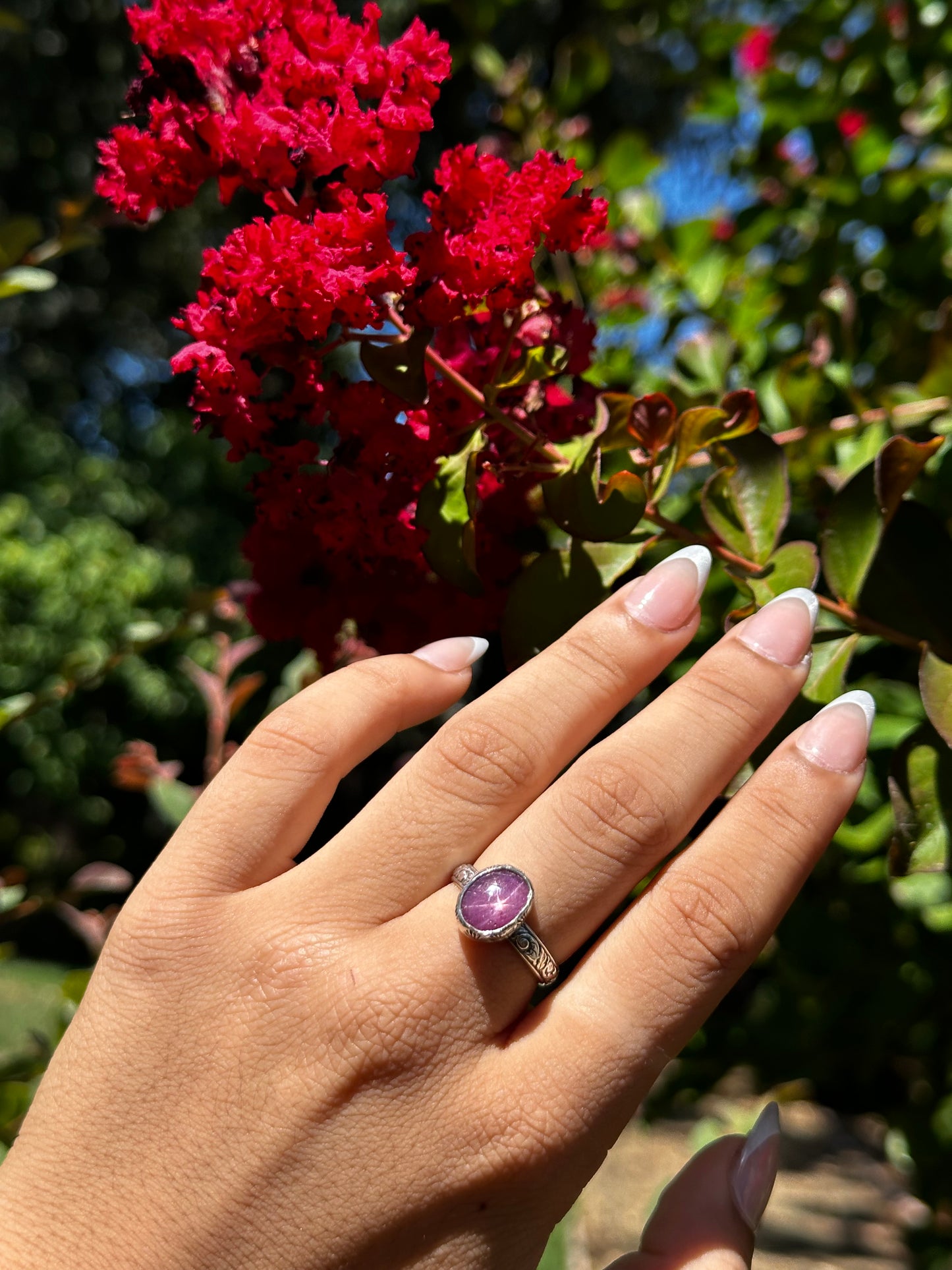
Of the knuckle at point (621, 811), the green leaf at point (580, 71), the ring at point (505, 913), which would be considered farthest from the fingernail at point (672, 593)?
the green leaf at point (580, 71)

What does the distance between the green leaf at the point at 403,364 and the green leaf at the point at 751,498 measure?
0.87ft

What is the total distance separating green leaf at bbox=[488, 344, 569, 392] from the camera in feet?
2.49

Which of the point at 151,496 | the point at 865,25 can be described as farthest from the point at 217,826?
the point at 151,496

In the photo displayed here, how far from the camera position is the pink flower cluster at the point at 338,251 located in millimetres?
723

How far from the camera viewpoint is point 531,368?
0.77 metres

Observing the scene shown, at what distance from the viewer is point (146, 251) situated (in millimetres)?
9055

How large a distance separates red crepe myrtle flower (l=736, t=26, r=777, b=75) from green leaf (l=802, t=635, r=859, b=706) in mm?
1767

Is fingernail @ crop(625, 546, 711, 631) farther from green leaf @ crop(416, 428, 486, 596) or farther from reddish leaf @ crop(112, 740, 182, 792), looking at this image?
reddish leaf @ crop(112, 740, 182, 792)

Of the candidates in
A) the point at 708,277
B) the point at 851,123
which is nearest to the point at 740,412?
the point at 708,277

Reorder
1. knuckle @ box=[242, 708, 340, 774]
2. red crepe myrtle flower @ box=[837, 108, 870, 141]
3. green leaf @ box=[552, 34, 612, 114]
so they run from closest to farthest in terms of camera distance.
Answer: knuckle @ box=[242, 708, 340, 774], red crepe myrtle flower @ box=[837, 108, 870, 141], green leaf @ box=[552, 34, 612, 114]

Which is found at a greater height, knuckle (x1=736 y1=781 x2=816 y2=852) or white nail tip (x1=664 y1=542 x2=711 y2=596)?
A: white nail tip (x1=664 y1=542 x2=711 y2=596)

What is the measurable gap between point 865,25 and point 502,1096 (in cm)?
203

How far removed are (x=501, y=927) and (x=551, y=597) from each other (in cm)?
28

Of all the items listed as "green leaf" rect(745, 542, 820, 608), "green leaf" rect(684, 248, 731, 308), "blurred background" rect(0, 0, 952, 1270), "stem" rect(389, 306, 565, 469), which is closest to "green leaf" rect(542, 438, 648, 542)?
"stem" rect(389, 306, 565, 469)
